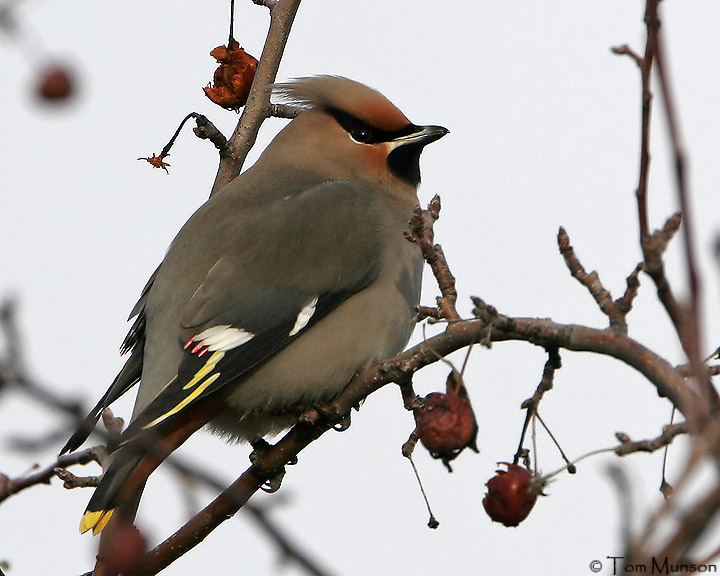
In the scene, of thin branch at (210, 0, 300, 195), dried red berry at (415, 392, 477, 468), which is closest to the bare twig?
dried red berry at (415, 392, 477, 468)

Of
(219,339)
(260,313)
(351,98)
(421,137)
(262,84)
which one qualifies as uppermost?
(351,98)

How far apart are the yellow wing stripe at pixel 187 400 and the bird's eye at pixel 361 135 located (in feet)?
5.39

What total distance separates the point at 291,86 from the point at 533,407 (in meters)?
2.79

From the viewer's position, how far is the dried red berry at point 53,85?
3.25m

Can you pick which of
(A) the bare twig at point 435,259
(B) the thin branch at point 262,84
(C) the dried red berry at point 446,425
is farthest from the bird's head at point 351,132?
(C) the dried red berry at point 446,425

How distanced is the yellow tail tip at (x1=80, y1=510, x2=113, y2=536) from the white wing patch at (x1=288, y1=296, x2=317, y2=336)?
95cm

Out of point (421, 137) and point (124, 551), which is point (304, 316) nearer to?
point (421, 137)

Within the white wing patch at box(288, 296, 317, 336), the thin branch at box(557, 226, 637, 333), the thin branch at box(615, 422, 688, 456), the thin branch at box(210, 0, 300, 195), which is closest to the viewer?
the thin branch at box(615, 422, 688, 456)

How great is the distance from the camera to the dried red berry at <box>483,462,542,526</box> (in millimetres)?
2523

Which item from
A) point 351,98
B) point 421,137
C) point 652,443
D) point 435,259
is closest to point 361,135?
point 351,98

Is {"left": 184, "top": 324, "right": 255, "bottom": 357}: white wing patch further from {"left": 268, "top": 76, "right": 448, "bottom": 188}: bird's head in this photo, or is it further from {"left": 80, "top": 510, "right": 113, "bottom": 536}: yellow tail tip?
{"left": 268, "top": 76, "right": 448, "bottom": 188}: bird's head

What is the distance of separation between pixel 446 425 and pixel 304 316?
1.35 m

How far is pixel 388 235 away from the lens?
167 inches

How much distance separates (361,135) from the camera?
16.0ft
